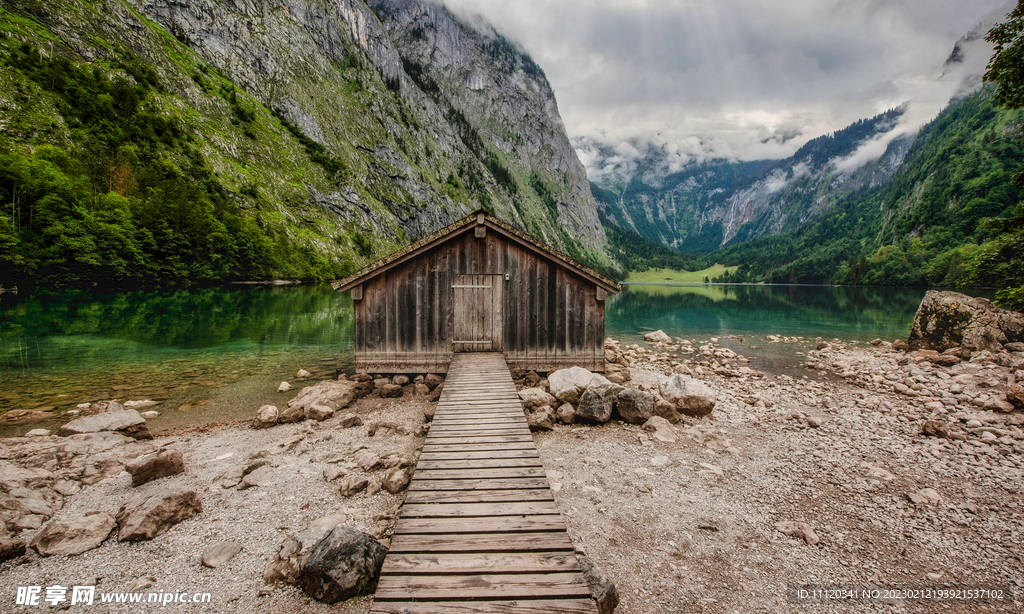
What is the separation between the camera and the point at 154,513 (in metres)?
5.44

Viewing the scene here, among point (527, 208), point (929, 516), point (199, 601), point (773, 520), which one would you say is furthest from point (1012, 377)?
point (527, 208)

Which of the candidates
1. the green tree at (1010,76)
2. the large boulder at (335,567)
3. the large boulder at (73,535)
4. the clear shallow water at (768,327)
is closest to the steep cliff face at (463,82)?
the clear shallow water at (768,327)

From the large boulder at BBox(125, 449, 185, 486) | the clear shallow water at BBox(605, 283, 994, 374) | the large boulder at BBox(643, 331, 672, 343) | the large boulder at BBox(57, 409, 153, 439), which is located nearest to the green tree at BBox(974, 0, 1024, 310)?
the clear shallow water at BBox(605, 283, 994, 374)

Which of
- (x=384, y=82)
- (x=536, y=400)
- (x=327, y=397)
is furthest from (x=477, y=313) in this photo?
(x=384, y=82)

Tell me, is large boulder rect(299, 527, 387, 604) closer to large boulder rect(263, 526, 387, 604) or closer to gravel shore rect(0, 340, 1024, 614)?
large boulder rect(263, 526, 387, 604)

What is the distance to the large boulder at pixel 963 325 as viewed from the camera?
1859 cm

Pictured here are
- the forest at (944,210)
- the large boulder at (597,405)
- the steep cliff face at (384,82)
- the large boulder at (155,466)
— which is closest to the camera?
the large boulder at (155,466)

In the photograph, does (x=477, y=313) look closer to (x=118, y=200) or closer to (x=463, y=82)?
(x=118, y=200)

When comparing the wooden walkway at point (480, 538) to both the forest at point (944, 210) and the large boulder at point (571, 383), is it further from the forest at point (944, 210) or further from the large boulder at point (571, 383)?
the forest at point (944, 210)

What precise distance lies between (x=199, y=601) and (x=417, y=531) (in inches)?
103

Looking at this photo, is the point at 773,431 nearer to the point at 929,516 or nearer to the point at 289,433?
the point at 929,516

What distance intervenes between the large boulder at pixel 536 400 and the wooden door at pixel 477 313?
275cm

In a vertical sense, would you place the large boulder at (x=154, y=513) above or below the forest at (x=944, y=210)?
below

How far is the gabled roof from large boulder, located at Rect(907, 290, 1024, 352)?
19995 millimetres
